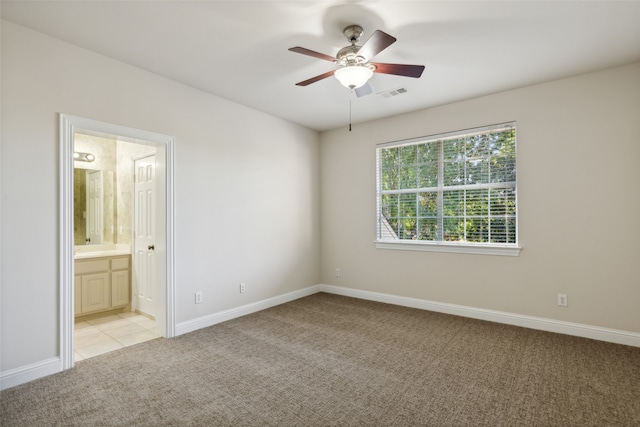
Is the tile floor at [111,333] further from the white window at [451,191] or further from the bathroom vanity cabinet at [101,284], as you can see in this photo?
the white window at [451,191]

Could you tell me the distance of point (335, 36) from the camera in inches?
104

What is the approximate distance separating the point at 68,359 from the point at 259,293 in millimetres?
2139

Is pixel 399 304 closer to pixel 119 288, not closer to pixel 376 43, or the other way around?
pixel 376 43

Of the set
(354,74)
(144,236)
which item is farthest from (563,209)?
(144,236)

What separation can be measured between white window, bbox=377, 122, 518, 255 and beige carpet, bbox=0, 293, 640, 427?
116 cm

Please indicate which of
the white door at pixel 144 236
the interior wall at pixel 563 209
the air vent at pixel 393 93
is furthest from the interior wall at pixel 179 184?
the interior wall at pixel 563 209

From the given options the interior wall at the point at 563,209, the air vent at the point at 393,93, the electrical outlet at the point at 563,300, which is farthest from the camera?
the air vent at the point at 393,93

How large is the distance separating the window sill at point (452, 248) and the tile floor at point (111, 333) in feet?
10.3

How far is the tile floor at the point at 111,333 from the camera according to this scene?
125 inches

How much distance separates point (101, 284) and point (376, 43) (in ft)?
13.9

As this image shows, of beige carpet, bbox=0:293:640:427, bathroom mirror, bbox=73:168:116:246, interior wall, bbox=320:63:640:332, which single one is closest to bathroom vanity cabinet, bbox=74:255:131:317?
bathroom mirror, bbox=73:168:116:246

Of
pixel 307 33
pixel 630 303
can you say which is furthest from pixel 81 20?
pixel 630 303

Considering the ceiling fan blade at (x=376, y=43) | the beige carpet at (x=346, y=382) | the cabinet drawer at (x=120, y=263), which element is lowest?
the beige carpet at (x=346, y=382)

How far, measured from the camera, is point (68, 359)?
106 inches
